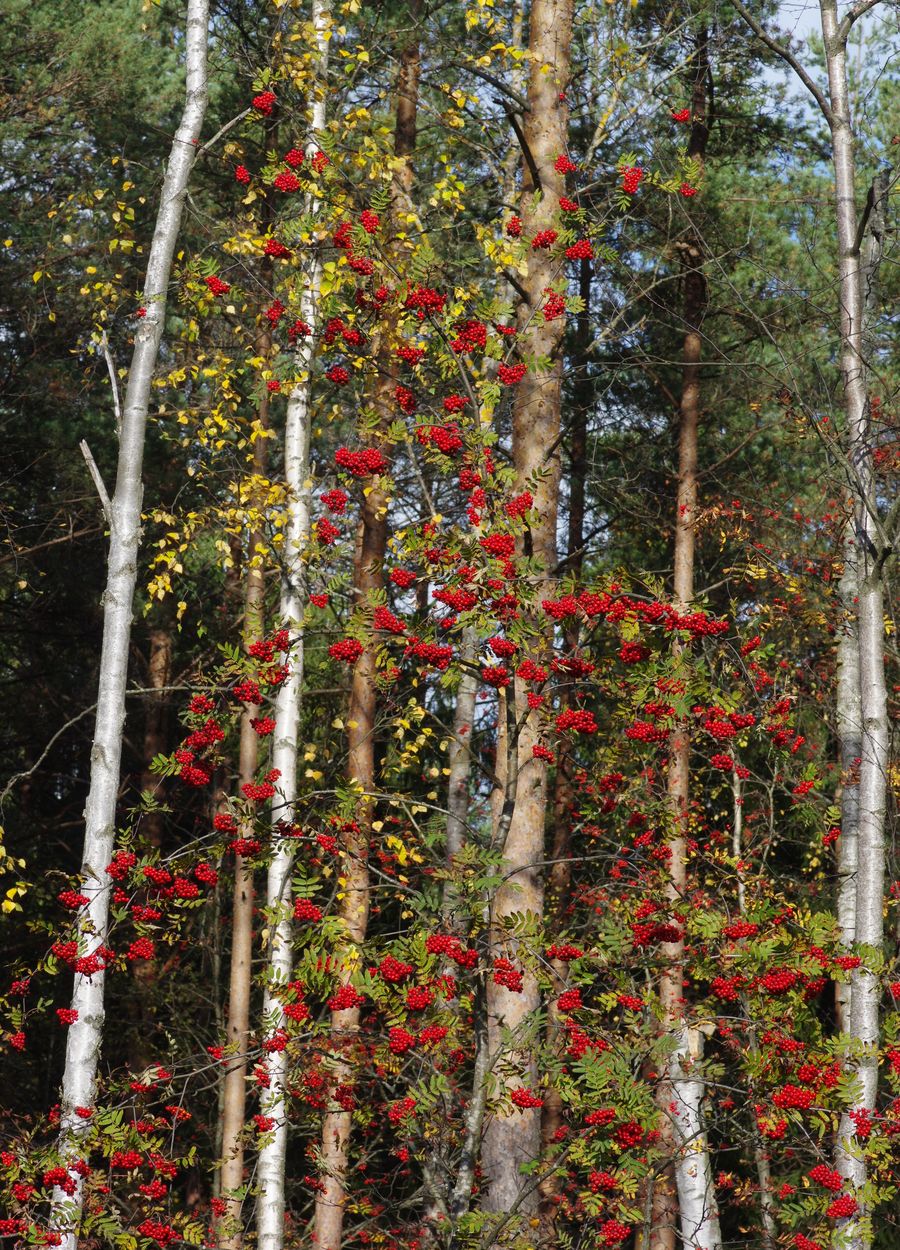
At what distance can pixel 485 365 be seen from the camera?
1127cm

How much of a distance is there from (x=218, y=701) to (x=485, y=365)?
5.07 meters

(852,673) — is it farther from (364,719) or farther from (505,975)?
(505,975)

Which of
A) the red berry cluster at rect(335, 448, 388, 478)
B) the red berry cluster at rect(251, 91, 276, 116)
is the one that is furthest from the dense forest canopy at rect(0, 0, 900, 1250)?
the red berry cluster at rect(251, 91, 276, 116)

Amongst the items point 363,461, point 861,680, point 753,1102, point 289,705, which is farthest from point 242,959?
point 363,461

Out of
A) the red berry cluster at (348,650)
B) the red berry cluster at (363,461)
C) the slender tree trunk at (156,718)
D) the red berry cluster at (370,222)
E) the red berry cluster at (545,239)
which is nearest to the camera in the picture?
the red berry cluster at (348,650)

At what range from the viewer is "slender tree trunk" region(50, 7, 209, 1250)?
6387mm

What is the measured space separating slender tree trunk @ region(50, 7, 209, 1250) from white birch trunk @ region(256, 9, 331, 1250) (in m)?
0.81

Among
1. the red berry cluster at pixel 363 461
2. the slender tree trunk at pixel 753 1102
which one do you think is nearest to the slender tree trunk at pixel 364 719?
the red berry cluster at pixel 363 461

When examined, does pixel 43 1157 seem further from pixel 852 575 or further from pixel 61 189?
pixel 61 189

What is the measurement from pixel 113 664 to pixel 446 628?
1.65m

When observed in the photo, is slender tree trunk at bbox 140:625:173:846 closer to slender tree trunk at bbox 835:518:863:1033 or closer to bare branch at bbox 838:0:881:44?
slender tree trunk at bbox 835:518:863:1033

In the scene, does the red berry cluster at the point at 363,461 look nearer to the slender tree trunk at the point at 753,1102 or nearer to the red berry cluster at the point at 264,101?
the red berry cluster at the point at 264,101

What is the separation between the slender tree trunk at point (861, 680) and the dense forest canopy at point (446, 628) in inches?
1.2

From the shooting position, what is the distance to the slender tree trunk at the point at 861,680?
671cm
